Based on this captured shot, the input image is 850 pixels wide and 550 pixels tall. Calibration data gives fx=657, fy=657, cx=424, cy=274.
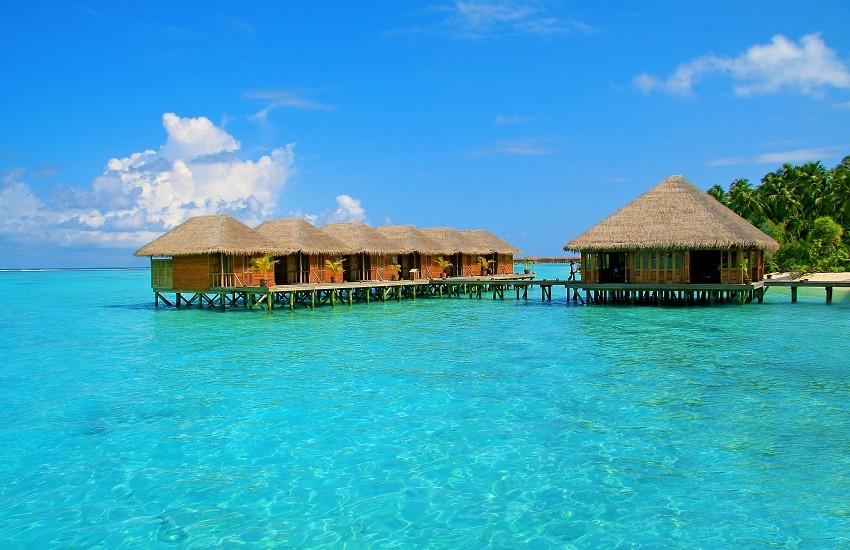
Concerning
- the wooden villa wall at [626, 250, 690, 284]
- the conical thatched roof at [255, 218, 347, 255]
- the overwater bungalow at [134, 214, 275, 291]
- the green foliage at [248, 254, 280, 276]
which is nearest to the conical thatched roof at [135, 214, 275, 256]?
the overwater bungalow at [134, 214, 275, 291]

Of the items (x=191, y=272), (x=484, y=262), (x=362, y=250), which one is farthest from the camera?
(x=484, y=262)

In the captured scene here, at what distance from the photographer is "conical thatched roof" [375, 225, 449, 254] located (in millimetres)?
35438

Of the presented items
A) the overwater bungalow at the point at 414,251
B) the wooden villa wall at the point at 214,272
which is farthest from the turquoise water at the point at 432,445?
the overwater bungalow at the point at 414,251

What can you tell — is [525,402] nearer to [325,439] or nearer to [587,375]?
[587,375]

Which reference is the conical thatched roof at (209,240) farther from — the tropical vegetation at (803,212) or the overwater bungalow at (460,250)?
the tropical vegetation at (803,212)

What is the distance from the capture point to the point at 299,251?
28328 mm

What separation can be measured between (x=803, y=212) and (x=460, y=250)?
25.3 meters

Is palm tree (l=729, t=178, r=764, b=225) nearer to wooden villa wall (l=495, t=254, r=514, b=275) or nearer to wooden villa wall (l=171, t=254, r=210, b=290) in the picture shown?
wooden villa wall (l=495, t=254, r=514, b=275)

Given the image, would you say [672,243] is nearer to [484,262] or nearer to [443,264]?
[443,264]

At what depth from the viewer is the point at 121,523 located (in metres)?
6.61

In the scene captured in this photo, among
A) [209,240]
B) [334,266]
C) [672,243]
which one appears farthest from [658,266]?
[209,240]

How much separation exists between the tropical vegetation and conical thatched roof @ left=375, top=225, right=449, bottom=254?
20.0m

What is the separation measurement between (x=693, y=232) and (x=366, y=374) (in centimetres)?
1722

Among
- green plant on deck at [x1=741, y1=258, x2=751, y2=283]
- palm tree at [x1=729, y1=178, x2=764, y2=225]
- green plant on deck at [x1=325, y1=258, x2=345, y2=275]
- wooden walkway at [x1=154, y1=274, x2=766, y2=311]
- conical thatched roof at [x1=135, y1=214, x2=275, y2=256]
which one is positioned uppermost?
palm tree at [x1=729, y1=178, x2=764, y2=225]
